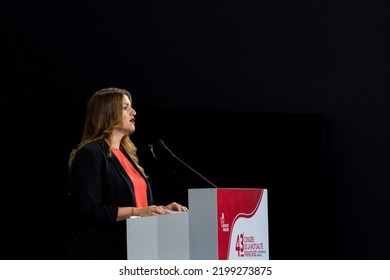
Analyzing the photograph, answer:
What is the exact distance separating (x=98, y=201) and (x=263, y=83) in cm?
309

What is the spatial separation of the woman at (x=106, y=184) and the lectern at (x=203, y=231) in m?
0.10

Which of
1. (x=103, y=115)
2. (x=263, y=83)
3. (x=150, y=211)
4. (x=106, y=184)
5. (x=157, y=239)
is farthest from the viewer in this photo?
(x=263, y=83)

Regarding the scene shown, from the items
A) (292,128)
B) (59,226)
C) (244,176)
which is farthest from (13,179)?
A: (292,128)

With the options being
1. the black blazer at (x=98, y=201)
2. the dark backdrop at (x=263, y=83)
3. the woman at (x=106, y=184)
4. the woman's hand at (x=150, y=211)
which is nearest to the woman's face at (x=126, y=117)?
the woman at (x=106, y=184)

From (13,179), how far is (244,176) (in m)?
1.51

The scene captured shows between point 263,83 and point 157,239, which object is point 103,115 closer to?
point 157,239

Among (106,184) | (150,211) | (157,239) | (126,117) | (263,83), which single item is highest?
(263,83)

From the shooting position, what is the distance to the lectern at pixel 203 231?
2.54 meters

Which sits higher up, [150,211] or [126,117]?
[126,117]

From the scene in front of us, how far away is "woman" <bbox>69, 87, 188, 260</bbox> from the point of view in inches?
107

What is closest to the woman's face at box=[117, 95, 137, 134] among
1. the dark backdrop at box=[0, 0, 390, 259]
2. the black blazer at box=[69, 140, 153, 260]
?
the black blazer at box=[69, 140, 153, 260]

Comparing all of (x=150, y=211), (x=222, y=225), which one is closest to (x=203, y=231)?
(x=222, y=225)

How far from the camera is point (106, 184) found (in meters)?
2.81

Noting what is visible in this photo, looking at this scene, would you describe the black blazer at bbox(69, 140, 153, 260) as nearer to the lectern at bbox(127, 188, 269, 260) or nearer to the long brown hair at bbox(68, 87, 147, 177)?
the long brown hair at bbox(68, 87, 147, 177)
